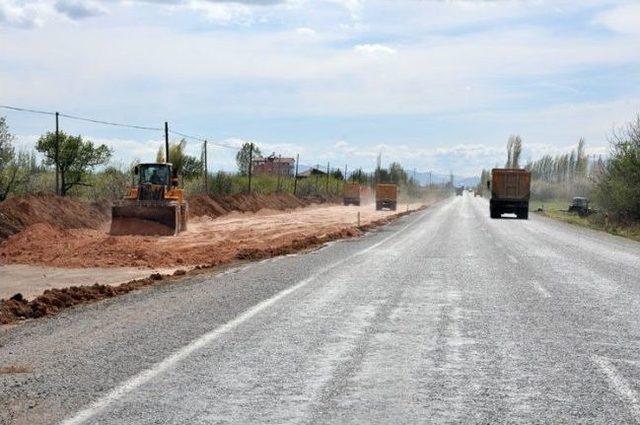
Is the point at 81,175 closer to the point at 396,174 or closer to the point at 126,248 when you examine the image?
the point at 126,248

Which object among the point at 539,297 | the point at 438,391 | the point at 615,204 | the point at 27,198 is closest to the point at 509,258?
the point at 539,297

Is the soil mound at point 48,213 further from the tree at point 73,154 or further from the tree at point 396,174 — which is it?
the tree at point 396,174

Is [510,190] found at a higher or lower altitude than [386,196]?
higher

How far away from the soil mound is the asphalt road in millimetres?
15777

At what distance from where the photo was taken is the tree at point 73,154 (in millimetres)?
49969

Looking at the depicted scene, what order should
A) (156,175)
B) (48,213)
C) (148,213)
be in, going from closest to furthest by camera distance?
1. (148,213)
2. (48,213)
3. (156,175)

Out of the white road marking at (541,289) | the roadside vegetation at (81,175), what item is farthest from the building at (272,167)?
the white road marking at (541,289)

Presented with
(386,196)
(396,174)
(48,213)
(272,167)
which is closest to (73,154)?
(48,213)

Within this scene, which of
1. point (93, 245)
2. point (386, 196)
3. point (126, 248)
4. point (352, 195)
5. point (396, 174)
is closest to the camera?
point (126, 248)

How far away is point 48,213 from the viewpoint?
31.0 meters

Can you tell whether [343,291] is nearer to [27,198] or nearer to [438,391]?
[438,391]

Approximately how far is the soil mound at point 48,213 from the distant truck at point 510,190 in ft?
83.0

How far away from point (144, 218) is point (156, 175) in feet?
8.78

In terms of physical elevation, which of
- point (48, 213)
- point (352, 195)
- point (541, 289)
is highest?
point (541, 289)
